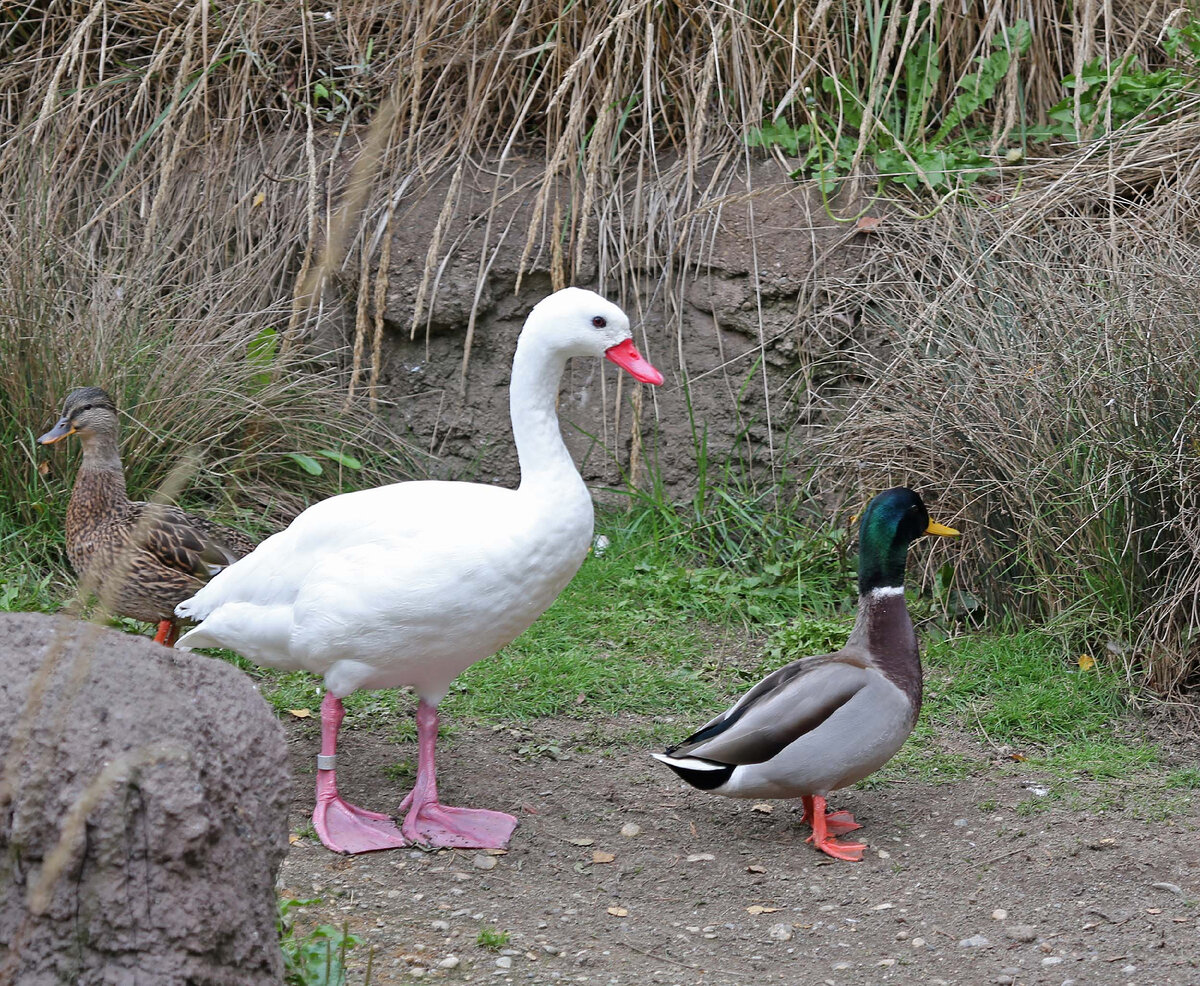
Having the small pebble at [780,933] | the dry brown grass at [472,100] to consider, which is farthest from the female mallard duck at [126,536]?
the small pebble at [780,933]

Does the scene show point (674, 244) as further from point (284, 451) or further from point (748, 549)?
point (284, 451)

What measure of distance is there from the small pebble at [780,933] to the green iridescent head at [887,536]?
1.06 meters

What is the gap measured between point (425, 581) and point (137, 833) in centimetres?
144


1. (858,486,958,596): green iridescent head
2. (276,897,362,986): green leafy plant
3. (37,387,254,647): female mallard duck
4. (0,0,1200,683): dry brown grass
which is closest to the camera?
(276,897,362,986): green leafy plant

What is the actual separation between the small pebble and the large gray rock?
1390 mm

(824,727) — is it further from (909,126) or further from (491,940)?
(909,126)

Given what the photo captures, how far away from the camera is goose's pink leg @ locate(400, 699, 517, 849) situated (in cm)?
380

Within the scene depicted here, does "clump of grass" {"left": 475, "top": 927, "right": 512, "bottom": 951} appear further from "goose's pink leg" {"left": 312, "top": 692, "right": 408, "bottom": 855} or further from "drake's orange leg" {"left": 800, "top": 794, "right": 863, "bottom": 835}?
"drake's orange leg" {"left": 800, "top": 794, "right": 863, "bottom": 835}

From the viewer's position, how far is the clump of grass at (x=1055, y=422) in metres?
4.46

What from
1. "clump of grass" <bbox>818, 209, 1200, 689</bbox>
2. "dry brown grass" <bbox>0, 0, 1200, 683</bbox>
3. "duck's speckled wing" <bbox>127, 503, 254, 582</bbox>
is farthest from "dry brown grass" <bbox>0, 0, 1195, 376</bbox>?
"duck's speckled wing" <bbox>127, 503, 254, 582</bbox>

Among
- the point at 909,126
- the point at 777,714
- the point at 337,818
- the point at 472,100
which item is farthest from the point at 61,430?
the point at 909,126

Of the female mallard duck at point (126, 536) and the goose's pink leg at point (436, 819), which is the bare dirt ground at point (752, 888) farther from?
the female mallard duck at point (126, 536)

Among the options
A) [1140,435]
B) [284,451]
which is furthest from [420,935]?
[284,451]

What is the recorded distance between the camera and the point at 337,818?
3805 mm
